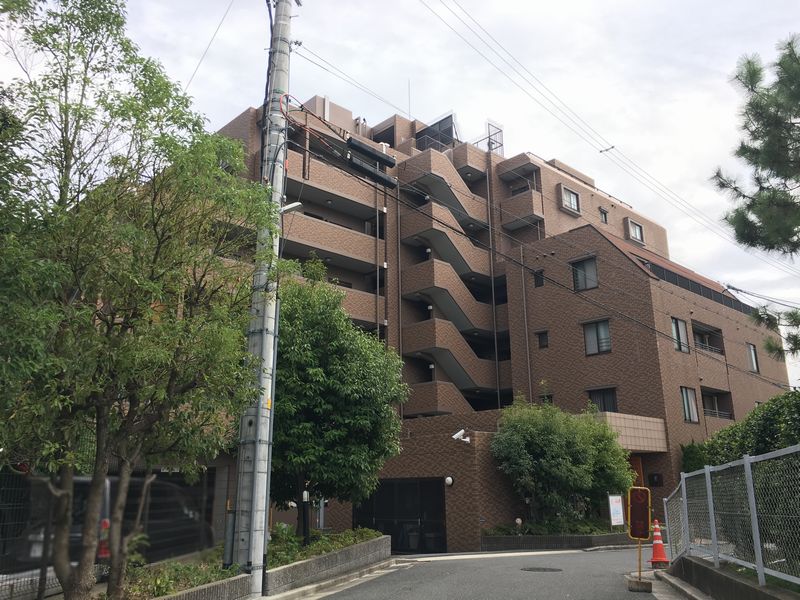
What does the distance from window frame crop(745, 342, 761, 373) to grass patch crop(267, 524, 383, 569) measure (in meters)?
27.8

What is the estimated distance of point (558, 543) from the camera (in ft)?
69.3

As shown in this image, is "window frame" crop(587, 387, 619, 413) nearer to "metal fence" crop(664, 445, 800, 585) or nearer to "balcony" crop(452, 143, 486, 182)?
"balcony" crop(452, 143, 486, 182)

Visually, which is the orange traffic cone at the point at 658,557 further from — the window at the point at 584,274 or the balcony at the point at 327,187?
the balcony at the point at 327,187

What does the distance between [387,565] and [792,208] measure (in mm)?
10924

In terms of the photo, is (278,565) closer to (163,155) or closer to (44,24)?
(163,155)

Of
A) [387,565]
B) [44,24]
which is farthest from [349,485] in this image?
[44,24]

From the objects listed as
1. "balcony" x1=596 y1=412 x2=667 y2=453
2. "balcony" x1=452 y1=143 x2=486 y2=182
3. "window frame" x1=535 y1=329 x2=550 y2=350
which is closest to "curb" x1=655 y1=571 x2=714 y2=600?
"balcony" x1=596 y1=412 x2=667 y2=453

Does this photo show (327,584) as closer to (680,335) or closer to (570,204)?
(680,335)

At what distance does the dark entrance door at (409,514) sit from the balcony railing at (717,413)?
1515 cm

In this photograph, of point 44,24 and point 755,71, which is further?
point 755,71

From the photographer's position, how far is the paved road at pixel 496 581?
1032 cm

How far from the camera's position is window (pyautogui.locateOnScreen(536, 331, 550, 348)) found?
105 ft

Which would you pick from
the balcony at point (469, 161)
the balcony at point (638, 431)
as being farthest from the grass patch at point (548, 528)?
the balcony at point (469, 161)

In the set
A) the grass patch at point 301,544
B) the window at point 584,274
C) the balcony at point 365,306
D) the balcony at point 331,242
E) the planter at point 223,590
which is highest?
the balcony at point 331,242
